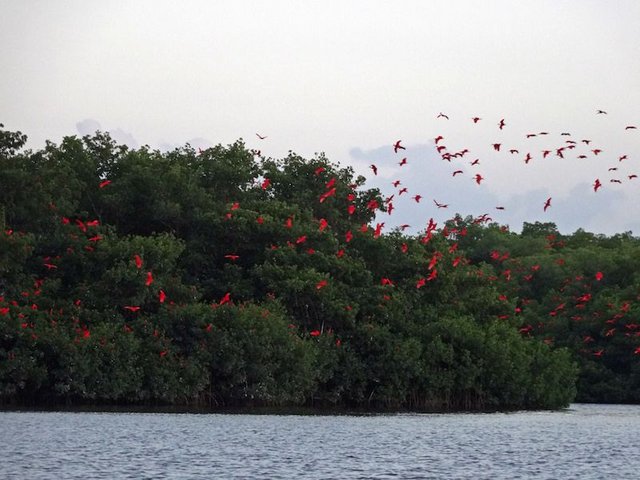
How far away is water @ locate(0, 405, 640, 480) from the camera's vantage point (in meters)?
32.8

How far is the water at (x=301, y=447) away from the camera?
107 ft

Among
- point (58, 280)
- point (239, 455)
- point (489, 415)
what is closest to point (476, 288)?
point (489, 415)

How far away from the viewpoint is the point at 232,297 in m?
64.1

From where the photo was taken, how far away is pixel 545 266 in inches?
4006

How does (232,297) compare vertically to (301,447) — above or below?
above

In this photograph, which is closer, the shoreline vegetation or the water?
the water

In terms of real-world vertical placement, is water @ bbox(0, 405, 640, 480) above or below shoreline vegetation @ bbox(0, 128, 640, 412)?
below

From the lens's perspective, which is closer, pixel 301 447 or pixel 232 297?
pixel 301 447

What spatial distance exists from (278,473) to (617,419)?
3632cm

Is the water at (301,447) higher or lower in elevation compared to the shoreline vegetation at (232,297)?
lower

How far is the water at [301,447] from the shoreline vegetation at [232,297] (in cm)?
332

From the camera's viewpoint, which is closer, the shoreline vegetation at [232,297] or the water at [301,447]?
the water at [301,447]

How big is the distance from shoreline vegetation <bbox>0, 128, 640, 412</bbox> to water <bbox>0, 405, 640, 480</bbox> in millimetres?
3323

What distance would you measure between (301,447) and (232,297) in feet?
79.8
